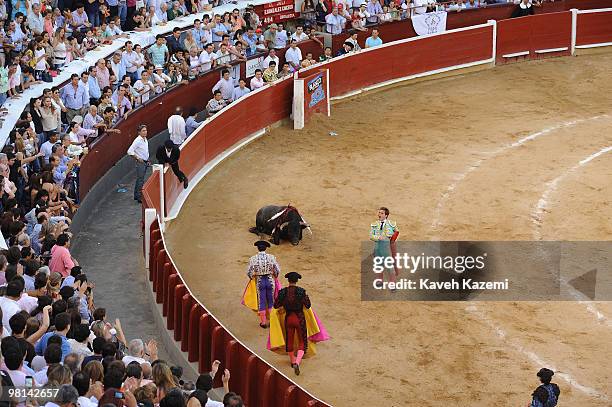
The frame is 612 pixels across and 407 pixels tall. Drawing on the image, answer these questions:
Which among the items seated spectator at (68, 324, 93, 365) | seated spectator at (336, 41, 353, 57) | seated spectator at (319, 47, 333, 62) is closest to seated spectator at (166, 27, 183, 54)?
seated spectator at (319, 47, 333, 62)

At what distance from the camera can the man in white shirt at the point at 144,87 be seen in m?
22.7

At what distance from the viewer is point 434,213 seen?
19969mm

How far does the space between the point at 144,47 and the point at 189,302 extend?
10278mm

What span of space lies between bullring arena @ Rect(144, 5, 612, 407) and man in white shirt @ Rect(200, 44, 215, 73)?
164cm

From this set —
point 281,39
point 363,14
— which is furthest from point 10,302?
point 363,14

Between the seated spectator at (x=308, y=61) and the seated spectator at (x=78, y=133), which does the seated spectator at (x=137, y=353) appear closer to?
the seated spectator at (x=78, y=133)

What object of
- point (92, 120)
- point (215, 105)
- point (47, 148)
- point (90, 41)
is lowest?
point (47, 148)

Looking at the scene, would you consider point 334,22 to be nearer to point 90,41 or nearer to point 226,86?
point 226,86

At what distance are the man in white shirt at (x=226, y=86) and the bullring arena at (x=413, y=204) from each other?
61cm

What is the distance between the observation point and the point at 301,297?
1421cm

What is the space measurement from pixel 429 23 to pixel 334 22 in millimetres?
2696

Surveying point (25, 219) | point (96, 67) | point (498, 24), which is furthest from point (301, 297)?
point (498, 24)

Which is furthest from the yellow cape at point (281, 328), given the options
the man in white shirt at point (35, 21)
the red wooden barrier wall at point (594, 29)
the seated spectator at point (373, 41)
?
the red wooden barrier wall at point (594, 29)

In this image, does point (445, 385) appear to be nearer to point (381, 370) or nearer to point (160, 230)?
point (381, 370)
